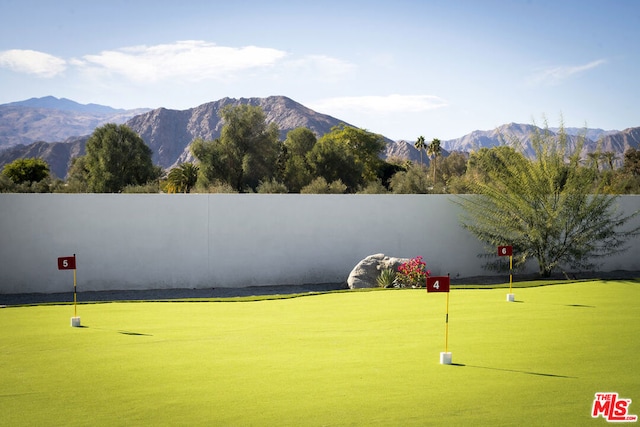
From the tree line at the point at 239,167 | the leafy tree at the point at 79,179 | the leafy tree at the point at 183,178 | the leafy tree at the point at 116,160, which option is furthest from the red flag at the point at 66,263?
the leafy tree at the point at 183,178

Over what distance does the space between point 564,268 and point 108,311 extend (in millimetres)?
13131

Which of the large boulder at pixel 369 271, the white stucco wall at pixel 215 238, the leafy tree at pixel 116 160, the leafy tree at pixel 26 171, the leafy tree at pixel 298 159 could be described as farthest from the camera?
the leafy tree at pixel 26 171

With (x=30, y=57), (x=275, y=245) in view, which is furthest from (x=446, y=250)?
(x=30, y=57)

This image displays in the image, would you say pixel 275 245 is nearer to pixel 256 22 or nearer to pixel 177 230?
pixel 177 230

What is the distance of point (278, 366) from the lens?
18.9ft

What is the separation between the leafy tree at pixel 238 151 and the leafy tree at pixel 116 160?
252 inches

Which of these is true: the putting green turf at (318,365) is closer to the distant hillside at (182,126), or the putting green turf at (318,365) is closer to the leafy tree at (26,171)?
the leafy tree at (26,171)

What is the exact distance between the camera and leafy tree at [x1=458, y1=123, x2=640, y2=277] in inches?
634

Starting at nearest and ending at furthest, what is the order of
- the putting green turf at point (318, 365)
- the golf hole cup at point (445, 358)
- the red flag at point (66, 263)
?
1. the putting green turf at point (318, 365)
2. the golf hole cup at point (445, 358)
3. the red flag at point (66, 263)

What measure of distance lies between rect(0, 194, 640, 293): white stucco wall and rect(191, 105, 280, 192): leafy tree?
28367mm

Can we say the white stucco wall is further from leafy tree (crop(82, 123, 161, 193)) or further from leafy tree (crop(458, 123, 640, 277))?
leafy tree (crop(82, 123, 161, 193))

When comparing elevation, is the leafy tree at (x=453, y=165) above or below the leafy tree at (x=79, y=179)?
above

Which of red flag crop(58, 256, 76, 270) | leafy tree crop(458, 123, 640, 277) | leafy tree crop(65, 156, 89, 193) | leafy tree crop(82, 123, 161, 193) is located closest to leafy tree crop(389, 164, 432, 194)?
leafy tree crop(82, 123, 161, 193)

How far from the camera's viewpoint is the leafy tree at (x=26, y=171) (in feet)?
192
